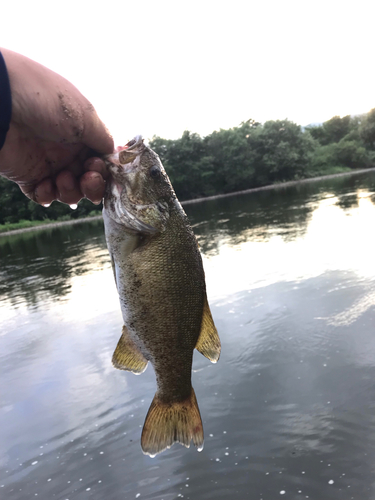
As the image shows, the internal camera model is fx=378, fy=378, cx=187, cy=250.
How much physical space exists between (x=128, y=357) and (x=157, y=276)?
2.25 feet

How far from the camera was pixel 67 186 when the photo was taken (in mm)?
2705

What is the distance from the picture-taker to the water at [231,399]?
172 inches

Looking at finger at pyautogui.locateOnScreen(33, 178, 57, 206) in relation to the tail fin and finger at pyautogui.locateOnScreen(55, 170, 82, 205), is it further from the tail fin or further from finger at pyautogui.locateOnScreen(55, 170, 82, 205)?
the tail fin

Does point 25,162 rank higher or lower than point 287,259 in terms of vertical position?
higher

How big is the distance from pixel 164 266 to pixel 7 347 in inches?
324

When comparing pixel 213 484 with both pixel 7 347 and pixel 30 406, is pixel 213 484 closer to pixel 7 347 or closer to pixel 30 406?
pixel 30 406

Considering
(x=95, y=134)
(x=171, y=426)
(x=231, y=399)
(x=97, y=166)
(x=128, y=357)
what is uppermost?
(x=95, y=134)

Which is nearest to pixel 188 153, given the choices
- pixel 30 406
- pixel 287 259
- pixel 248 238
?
pixel 248 238

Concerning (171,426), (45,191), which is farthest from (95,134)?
(171,426)

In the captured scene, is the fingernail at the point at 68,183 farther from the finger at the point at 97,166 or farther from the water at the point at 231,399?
the water at the point at 231,399

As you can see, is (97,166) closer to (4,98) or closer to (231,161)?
(4,98)

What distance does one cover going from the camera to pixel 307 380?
18.9ft

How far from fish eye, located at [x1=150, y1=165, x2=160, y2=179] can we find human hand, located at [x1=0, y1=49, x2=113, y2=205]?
326 mm

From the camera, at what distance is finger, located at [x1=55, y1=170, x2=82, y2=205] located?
2695mm
